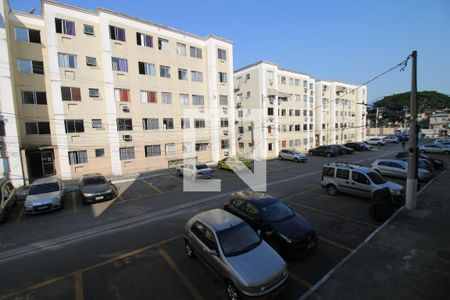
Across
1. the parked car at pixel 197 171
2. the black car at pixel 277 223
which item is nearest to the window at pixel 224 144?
the parked car at pixel 197 171

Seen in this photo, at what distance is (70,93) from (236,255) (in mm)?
21036

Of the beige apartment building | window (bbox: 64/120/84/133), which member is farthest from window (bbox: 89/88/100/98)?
the beige apartment building

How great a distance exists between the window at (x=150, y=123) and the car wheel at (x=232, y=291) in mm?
20267

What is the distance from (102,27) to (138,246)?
20640mm

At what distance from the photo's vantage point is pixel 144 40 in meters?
22.8

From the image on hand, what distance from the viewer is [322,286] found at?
18.7ft

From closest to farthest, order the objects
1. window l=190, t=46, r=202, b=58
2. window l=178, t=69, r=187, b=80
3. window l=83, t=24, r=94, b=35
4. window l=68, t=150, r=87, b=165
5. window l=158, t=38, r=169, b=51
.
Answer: window l=68, t=150, r=87, b=165 < window l=83, t=24, r=94, b=35 < window l=158, t=38, r=169, b=51 < window l=178, t=69, r=187, b=80 < window l=190, t=46, r=202, b=58

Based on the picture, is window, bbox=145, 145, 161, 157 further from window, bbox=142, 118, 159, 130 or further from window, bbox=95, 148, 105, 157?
window, bbox=95, 148, 105, 157

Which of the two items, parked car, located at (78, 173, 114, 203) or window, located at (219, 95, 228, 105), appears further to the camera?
window, located at (219, 95, 228, 105)

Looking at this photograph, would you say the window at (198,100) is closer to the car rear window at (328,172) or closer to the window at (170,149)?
the window at (170,149)

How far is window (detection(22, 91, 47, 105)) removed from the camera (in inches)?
727

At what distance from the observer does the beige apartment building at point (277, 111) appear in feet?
107

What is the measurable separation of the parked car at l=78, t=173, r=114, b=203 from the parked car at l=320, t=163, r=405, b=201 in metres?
13.0

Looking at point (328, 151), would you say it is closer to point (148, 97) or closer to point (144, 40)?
point (148, 97)
